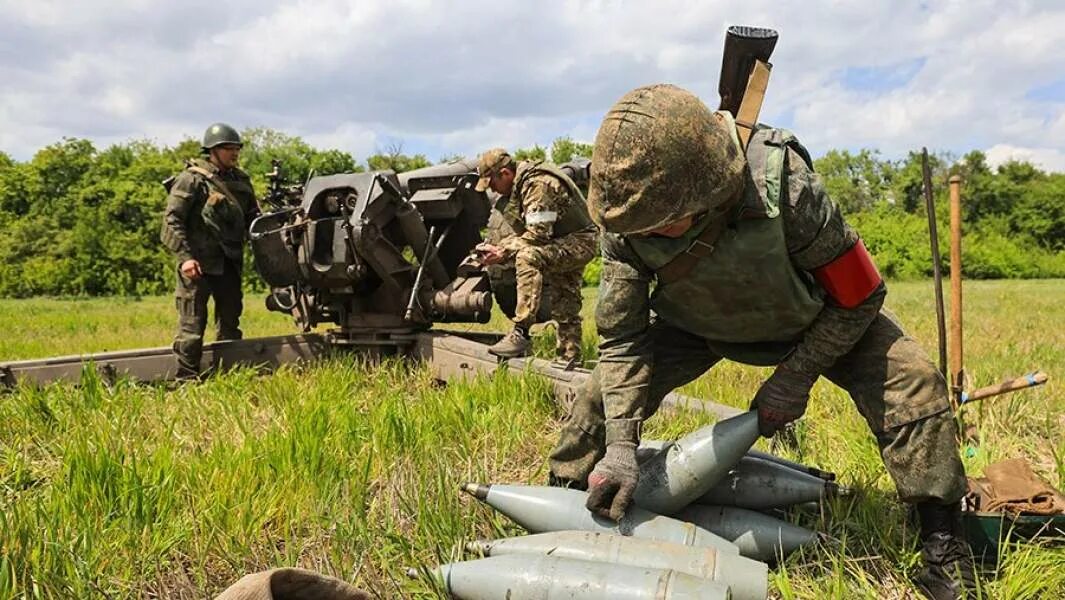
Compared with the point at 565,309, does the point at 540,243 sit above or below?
above

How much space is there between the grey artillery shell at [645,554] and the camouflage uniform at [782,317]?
460 mm

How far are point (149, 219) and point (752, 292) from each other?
24.9m

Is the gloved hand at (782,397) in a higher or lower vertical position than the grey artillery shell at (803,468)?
higher

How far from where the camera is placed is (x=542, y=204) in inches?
244

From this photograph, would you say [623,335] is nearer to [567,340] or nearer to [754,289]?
[754,289]

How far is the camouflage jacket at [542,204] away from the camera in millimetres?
6180

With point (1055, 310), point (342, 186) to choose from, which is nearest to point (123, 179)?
point (342, 186)

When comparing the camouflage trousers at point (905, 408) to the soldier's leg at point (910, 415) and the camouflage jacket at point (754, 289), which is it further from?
the camouflage jacket at point (754, 289)

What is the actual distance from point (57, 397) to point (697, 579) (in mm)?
4335

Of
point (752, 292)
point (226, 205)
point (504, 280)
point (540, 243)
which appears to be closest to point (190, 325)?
point (226, 205)

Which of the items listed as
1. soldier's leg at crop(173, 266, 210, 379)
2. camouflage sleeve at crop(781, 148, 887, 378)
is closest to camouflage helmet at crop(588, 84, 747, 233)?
camouflage sleeve at crop(781, 148, 887, 378)

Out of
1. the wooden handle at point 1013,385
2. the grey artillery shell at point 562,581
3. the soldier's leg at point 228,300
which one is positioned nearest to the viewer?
the grey artillery shell at point 562,581

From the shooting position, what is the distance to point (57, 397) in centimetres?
508

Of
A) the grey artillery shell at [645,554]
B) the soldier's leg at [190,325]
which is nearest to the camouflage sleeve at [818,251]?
the grey artillery shell at [645,554]
